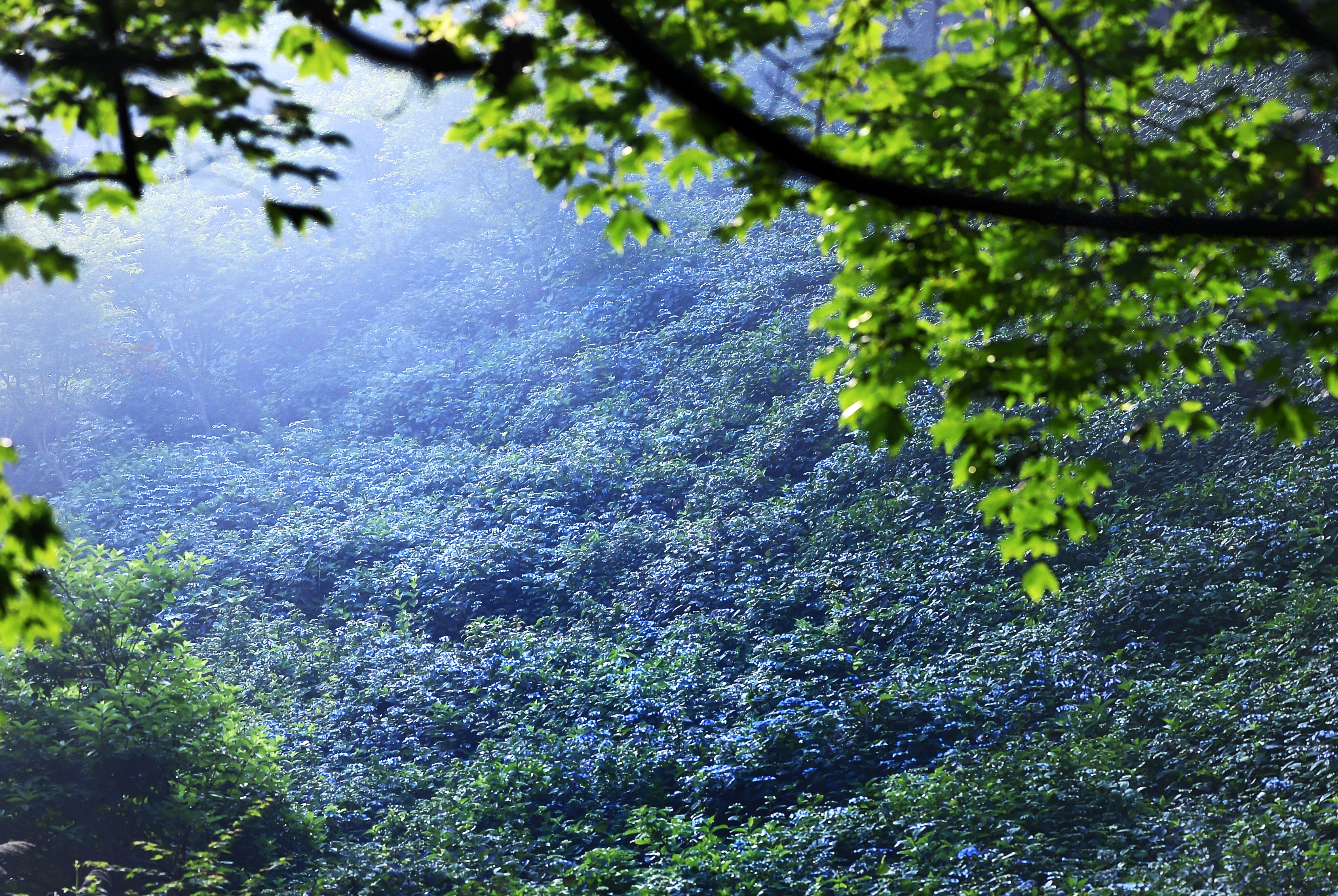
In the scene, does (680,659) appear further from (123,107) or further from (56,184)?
(123,107)

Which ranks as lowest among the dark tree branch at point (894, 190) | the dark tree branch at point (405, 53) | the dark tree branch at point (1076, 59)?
the dark tree branch at point (894, 190)

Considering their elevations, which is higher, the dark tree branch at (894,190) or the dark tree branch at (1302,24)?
the dark tree branch at (1302,24)

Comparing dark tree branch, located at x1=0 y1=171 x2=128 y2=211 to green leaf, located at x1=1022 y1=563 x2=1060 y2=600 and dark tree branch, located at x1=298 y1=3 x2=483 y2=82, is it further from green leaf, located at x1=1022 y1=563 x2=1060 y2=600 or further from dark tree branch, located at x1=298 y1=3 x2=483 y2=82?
green leaf, located at x1=1022 y1=563 x2=1060 y2=600

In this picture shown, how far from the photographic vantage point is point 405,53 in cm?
Answer: 249

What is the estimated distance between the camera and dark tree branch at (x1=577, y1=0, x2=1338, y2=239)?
88.3 inches

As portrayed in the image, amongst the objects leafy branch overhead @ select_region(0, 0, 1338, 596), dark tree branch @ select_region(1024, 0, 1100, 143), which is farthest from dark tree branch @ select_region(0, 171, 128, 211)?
dark tree branch @ select_region(1024, 0, 1100, 143)

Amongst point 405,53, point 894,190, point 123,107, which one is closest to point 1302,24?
point 894,190

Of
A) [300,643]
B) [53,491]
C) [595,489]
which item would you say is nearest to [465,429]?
[595,489]

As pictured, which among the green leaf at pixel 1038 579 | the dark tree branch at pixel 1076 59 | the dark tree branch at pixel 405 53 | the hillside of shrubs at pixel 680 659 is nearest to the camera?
the dark tree branch at pixel 405 53

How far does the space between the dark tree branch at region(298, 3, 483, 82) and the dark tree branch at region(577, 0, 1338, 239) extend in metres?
0.39

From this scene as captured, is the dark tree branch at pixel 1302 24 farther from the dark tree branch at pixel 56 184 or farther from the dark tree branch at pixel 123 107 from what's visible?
the dark tree branch at pixel 56 184

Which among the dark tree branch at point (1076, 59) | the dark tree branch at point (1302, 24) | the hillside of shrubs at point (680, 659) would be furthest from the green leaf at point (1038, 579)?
the hillside of shrubs at point (680, 659)

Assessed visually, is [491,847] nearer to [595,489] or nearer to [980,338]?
[595,489]

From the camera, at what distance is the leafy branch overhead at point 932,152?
9.29 ft
